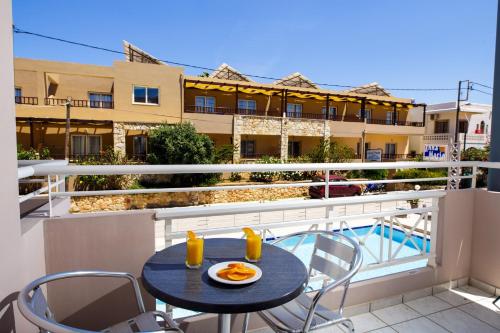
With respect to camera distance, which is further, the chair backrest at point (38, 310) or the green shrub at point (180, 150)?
the green shrub at point (180, 150)

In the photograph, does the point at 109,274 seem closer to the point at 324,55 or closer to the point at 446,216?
the point at 446,216

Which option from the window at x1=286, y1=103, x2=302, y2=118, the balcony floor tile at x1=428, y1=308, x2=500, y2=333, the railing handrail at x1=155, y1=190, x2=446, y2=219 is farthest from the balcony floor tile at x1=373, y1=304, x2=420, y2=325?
the window at x1=286, y1=103, x2=302, y2=118

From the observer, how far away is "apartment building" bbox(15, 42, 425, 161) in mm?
14648

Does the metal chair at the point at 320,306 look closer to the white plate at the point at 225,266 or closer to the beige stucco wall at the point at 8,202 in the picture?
the white plate at the point at 225,266

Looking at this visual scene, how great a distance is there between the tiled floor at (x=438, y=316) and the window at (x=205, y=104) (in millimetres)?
15833

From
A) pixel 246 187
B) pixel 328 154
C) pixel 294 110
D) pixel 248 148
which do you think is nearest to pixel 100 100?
pixel 248 148

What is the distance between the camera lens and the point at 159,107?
1572 cm

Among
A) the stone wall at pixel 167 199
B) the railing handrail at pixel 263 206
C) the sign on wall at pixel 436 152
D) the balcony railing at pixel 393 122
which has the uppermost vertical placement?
the balcony railing at pixel 393 122

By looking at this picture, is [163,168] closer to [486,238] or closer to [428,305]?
[428,305]

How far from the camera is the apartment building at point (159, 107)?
14648 millimetres

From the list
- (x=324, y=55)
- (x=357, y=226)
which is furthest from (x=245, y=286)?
(x=324, y=55)

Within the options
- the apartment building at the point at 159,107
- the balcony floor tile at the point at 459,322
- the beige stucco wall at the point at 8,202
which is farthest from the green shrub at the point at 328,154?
the beige stucco wall at the point at 8,202

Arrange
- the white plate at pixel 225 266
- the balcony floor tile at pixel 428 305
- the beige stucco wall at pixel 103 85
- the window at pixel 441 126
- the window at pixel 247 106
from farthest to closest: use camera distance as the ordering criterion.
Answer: the window at pixel 441 126, the window at pixel 247 106, the beige stucco wall at pixel 103 85, the balcony floor tile at pixel 428 305, the white plate at pixel 225 266

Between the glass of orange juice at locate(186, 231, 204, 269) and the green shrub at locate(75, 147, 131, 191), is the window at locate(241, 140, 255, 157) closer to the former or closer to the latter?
the green shrub at locate(75, 147, 131, 191)
